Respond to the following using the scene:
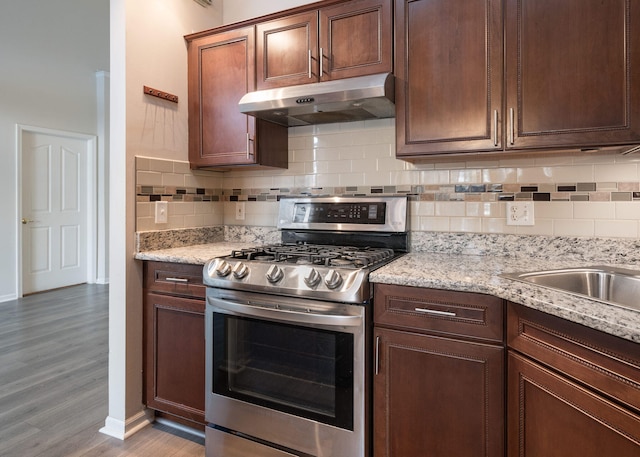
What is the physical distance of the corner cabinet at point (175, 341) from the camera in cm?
189

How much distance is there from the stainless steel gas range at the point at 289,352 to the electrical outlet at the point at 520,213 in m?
0.63

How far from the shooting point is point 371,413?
1513 millimetres

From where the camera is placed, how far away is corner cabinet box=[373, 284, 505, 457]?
1330 mm

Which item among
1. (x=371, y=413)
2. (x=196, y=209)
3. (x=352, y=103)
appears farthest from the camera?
(x=196, y=209)

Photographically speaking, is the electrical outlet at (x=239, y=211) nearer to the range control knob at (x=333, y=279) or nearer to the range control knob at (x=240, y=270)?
the range control knob at (x=240, y=270)

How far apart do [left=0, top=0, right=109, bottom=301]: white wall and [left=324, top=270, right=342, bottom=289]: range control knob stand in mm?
3542

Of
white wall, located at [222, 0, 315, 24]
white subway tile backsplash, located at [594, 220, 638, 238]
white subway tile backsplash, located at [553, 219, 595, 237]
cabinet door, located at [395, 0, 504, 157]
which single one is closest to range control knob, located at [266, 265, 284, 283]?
cabinet door, located at [395, 0, 504, 157]

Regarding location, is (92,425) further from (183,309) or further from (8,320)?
(8,320)

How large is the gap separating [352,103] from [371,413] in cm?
134

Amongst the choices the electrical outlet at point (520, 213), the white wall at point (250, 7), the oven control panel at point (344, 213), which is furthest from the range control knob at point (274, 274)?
the white wall at point (250, 7)

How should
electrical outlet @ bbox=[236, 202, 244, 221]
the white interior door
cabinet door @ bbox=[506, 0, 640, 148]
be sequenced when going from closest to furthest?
cabinet door @ bbox=[506, 0, 640, 148] → electrical outlet @ bbox=[236, 202, 244, 221] → the white interior door

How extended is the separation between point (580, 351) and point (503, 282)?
0.33 metres

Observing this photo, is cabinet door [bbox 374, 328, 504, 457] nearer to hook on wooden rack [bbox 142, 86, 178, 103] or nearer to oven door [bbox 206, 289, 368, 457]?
oven door [bbox 206, 289, 368, 457]

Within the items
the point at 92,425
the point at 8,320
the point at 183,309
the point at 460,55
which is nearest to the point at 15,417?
the point at 92,425
